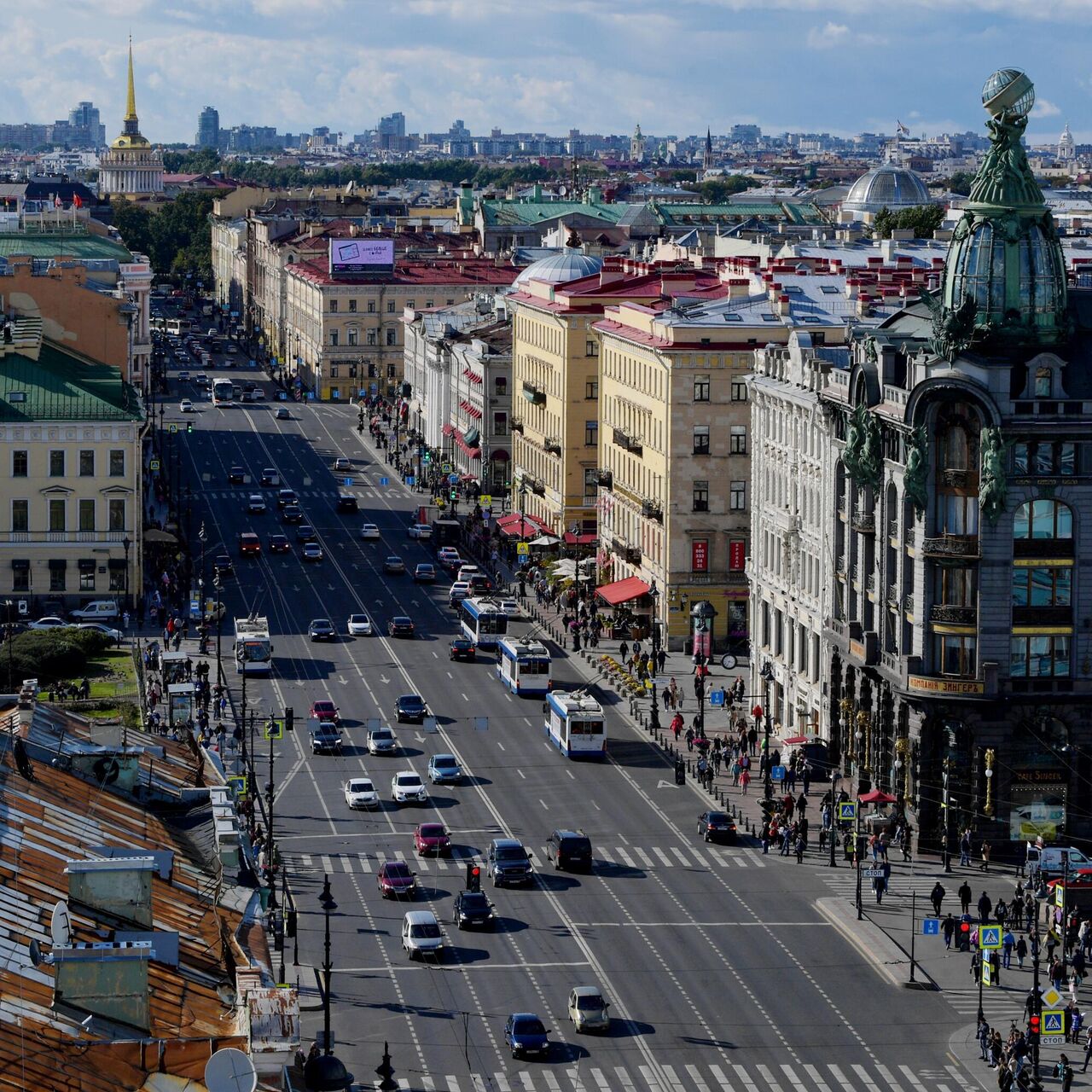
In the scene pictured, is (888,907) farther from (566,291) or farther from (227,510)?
(227,510)

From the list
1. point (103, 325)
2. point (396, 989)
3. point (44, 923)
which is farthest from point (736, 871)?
point (103, 325)

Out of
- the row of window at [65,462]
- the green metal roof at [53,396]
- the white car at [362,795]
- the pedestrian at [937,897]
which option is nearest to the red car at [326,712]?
the white car at [362,795]

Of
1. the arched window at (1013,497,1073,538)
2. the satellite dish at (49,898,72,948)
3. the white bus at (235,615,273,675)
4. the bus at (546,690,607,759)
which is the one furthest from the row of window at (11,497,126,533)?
the satellite dish at (49,898,72,948)

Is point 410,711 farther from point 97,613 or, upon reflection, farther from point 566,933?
point 566,933

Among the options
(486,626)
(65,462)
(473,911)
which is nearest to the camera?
(473,911)

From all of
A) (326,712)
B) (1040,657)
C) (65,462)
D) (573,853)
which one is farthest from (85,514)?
(1040,657)
